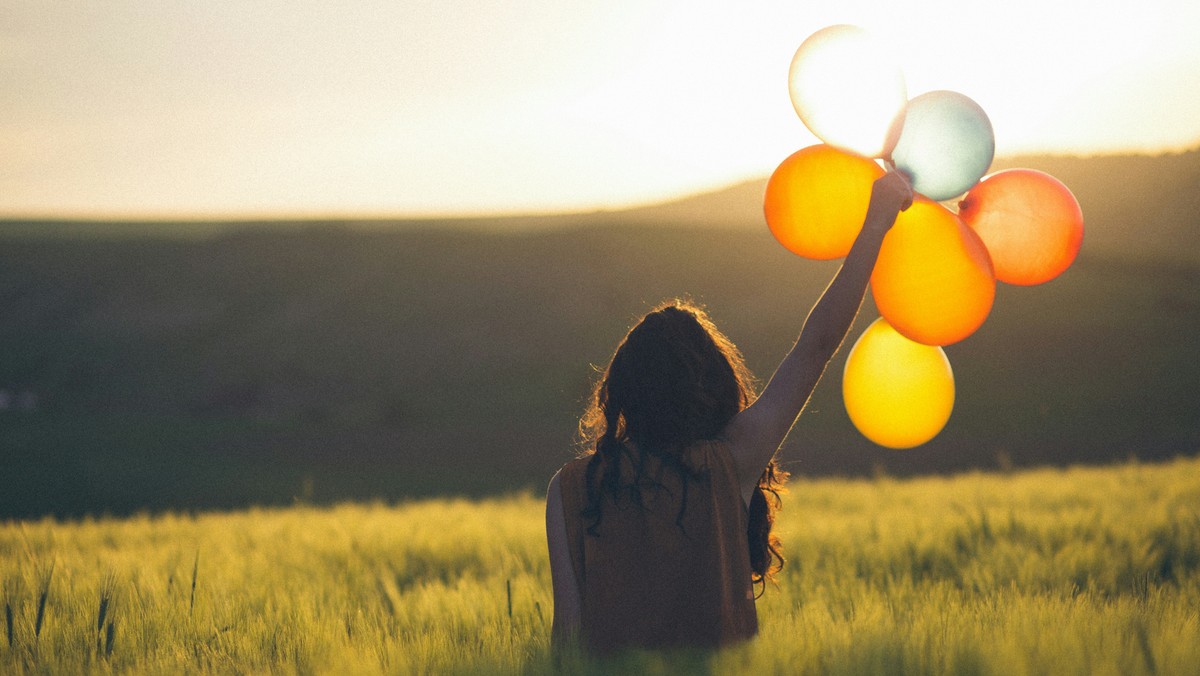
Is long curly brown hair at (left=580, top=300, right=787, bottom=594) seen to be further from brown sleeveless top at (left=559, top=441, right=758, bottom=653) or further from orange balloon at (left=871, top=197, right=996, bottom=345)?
orange balloon at (left=871, top=197, right=996, bottom=345)

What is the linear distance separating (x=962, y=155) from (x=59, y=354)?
42899mm

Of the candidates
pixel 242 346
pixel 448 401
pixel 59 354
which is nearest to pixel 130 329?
pixel 59 354

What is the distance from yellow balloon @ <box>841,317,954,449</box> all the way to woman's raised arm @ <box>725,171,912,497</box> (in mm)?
999

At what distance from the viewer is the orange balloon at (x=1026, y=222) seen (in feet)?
9.79

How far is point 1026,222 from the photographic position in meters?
2.98

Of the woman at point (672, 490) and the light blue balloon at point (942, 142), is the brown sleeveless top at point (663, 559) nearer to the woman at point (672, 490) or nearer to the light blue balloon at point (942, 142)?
the woman at point (672, 490)

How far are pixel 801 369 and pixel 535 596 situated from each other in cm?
174

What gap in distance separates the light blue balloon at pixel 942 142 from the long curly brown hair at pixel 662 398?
3.42 ft

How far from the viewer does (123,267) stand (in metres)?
48.2

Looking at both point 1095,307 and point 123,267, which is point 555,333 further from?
point 123,267

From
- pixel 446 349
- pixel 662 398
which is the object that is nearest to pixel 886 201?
pixel 662 398

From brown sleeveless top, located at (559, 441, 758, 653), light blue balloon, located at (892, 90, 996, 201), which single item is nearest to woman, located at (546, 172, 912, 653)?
brown sleeveless top, located at (559, 441, 758, 653)

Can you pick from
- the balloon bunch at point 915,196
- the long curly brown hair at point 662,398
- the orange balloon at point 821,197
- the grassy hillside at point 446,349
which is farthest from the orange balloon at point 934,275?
the grassy hillside at point 446,349

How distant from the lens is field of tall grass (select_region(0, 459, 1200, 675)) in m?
2.06
